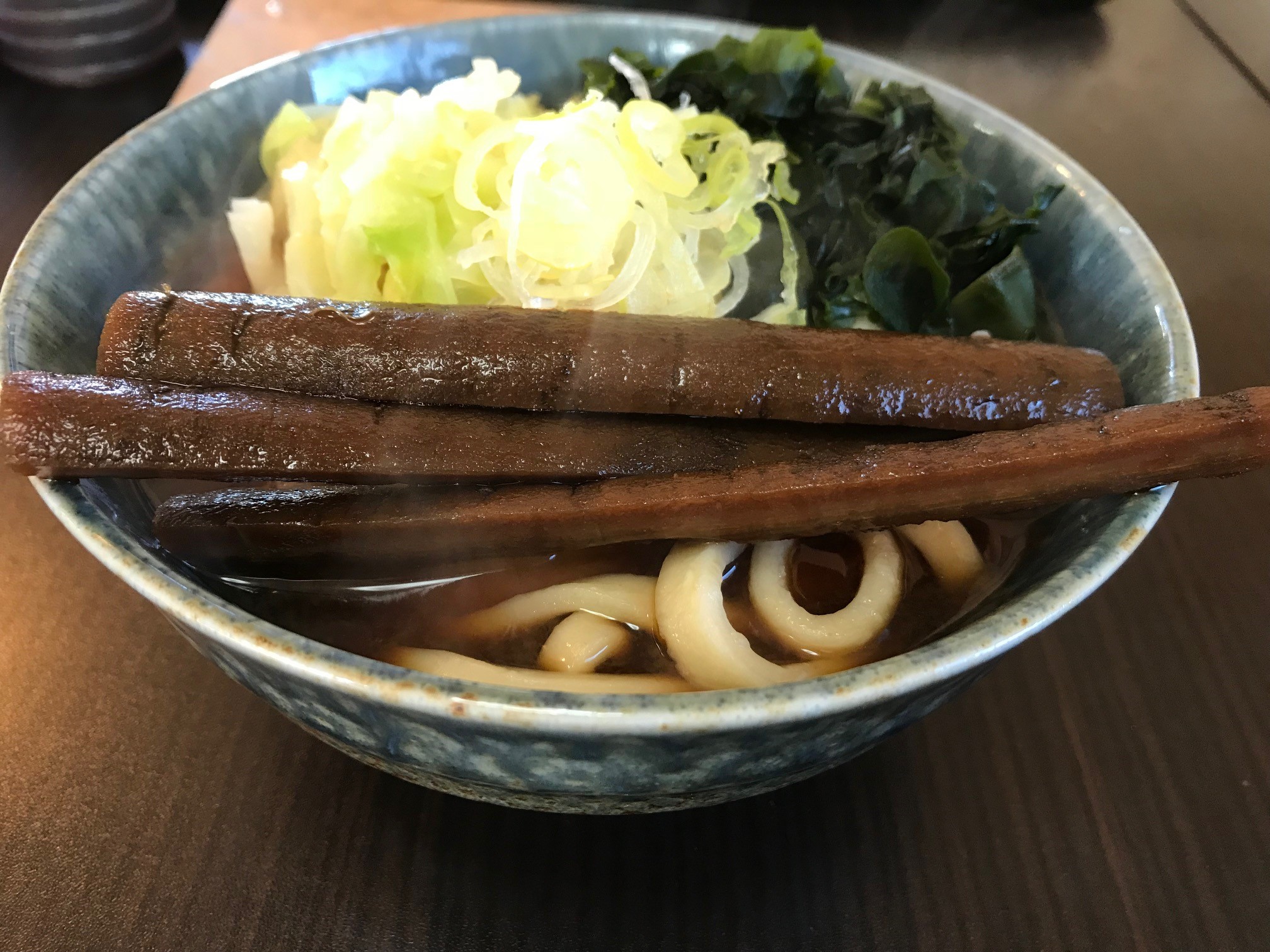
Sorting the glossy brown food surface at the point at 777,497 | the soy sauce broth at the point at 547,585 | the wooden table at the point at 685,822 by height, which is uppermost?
the glossy brown food surface at the point at 777,497

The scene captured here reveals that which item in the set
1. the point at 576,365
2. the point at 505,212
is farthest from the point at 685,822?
the point at 505,212

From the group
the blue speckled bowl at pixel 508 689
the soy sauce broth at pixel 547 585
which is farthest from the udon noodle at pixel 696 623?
the blue speckled bowl at pixel 508 689

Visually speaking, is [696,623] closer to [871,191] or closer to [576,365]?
[576,365]

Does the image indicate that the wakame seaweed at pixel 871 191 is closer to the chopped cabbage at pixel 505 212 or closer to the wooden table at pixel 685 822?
the chopped cabbage at pixel 505 212

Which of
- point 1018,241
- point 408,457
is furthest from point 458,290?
point 1018,241

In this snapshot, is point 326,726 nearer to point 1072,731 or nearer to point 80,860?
point 80,860

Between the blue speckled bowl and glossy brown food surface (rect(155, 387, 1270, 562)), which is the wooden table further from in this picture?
glossy brown food surface (rect(155, 387, 1270, 562))

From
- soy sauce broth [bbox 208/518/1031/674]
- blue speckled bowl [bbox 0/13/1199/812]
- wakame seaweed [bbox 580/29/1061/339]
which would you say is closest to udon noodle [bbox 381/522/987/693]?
soy sauce broth [bbox 208/518/1031/674]
